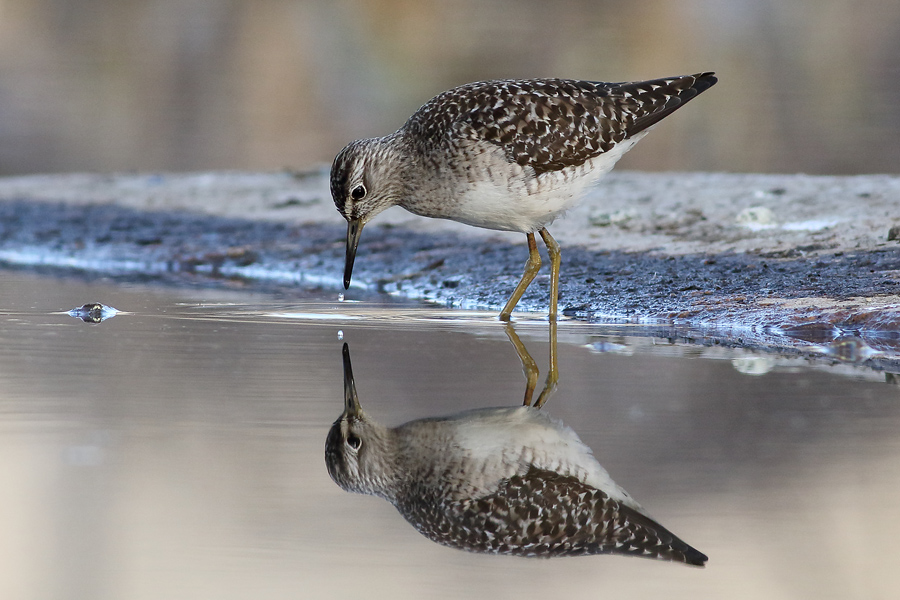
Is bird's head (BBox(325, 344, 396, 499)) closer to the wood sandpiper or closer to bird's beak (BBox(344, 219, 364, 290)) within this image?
the wood sandpiper

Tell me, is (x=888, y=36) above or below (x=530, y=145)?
above

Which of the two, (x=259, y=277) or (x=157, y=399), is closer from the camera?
(x=157, y=399)

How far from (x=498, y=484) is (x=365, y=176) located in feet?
11.0

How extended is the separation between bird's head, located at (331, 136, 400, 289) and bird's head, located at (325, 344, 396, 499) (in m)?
2.37

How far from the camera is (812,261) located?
779 cm

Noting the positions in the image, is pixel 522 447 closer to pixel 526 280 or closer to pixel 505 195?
pixel 505 195

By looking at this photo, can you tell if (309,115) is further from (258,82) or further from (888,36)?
(888,36)

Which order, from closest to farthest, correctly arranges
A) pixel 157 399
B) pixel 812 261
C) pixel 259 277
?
pixel 157 399 → pixel 812 261 → pixel 259 277

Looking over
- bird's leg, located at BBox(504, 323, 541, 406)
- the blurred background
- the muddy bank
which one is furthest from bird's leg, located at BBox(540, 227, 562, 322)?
the blurred background

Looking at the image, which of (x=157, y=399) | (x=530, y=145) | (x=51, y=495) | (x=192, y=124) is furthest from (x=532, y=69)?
(x=51, y=495)

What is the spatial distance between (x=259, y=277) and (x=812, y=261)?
13.0ft

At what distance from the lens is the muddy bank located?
6840 millimetres

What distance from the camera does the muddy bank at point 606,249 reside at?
6840 millimetres

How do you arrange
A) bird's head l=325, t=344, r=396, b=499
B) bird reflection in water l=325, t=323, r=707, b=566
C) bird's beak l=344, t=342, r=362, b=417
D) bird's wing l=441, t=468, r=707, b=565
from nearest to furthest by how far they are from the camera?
1. bird's wing l=441, t=468, r=707, b=565
2. bird reflection in water l=325, t=323, r=707, b=566
3. bird's head l=325, t=344, r=396, b=499
4. bird's beak l=344, t=342, r=362, b=417
